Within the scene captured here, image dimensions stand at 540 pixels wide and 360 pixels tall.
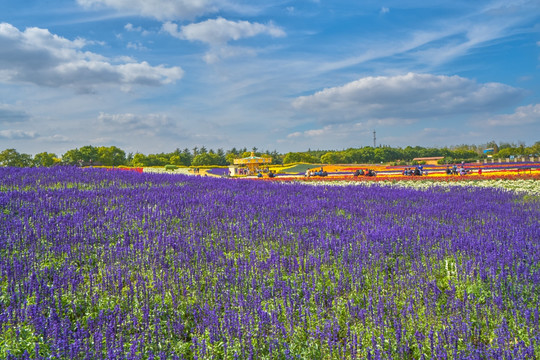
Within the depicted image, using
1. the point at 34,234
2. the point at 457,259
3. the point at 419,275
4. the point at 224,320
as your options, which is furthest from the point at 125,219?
the point at 457,259

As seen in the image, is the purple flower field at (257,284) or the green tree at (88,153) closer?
the purple flower field at (257,284)

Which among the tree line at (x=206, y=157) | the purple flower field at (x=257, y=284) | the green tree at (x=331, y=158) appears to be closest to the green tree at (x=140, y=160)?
the tree line at (x=206, y=157)

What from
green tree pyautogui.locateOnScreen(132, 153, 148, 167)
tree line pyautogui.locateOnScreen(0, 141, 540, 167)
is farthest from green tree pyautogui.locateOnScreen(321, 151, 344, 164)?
green tree pyautogui.locateOnScreen(132, 153, 148, 167)

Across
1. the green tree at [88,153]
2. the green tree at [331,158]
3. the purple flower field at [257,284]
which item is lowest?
the purple flower field at [257,284]

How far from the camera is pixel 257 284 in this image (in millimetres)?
5547

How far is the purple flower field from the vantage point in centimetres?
409

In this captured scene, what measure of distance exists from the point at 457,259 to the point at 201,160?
77060 millimetres

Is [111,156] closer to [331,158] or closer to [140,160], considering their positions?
[140,160]

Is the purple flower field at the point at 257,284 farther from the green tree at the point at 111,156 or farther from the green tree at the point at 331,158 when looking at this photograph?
the green tree at the point at 331,158

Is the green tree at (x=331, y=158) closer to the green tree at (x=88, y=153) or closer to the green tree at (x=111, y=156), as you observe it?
the green tree at (x=111, y=156)

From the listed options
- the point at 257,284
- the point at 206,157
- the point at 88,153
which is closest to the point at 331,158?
the point at 206,157

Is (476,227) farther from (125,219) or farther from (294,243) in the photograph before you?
(125,219)

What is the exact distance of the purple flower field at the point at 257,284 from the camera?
4.09 meters

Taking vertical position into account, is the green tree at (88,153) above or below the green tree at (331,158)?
above
